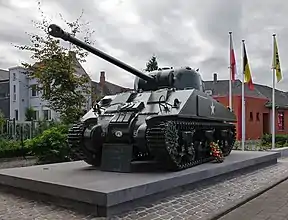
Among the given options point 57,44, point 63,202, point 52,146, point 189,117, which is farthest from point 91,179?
point 57,44

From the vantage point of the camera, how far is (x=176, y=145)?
7547 millimetres

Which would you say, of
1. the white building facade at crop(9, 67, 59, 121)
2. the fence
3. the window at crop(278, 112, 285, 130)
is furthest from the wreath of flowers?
the white building facade at crop(9, 67, 59, 121)

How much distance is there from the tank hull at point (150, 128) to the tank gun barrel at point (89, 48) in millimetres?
573

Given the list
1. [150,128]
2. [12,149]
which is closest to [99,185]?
[150,128]

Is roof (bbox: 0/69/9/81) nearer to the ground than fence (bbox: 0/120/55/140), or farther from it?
farther from it

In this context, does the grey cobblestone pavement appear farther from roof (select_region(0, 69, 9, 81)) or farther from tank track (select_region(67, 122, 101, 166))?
roof (select_region(0, 69, 9, 81))

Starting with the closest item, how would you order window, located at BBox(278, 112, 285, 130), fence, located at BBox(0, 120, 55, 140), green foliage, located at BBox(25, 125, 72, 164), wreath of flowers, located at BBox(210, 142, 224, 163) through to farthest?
wreath of flowers, located at BBox(210, 142, 224, 163) < green foliage, located at BBox(25, 125, 72, 164) < fence, located at BBox(0, 120, 55, 140) < window, located at BBox(278, 112, 285, 130)

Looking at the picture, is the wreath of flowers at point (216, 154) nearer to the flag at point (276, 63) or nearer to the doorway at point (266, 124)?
the flag at point (276, 63)

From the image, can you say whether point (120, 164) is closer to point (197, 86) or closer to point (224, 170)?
point (224, 170)

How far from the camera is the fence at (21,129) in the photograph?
603 inches

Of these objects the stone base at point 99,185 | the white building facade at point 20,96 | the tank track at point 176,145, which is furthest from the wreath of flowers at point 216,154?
the white building facade at point 20,96

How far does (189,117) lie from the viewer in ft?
26.2

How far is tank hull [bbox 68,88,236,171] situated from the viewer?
7195 mm

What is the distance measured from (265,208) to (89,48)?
4.42 m
